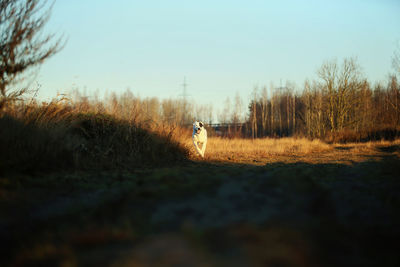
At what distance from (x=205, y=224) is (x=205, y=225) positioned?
Result: 0.03 metres

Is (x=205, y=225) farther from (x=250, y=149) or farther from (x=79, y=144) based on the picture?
(x=250, y=149)

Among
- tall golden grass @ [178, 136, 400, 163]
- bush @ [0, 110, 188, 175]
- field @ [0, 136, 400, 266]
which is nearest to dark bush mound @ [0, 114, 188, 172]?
bush @ [0, 110, 188, 175]

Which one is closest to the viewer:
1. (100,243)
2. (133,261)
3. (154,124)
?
(133,261)

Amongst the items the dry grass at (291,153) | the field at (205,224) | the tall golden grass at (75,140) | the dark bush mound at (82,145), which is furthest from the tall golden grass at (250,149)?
the field at (205,224)

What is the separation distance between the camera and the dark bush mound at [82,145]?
6.22 metres

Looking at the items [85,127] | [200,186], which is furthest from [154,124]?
[200,186]

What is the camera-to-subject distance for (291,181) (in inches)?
173

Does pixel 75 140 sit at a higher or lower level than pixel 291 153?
higher

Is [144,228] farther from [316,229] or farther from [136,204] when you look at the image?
[316,229]

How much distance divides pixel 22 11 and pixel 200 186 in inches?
239

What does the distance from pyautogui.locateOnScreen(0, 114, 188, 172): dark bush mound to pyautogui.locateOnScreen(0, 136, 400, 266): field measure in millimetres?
1140

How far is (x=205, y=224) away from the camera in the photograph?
305 centimetres

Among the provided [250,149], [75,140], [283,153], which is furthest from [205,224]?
[250,149]

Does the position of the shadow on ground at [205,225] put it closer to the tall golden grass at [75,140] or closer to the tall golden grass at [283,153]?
the tall golden grass at [75,140]
